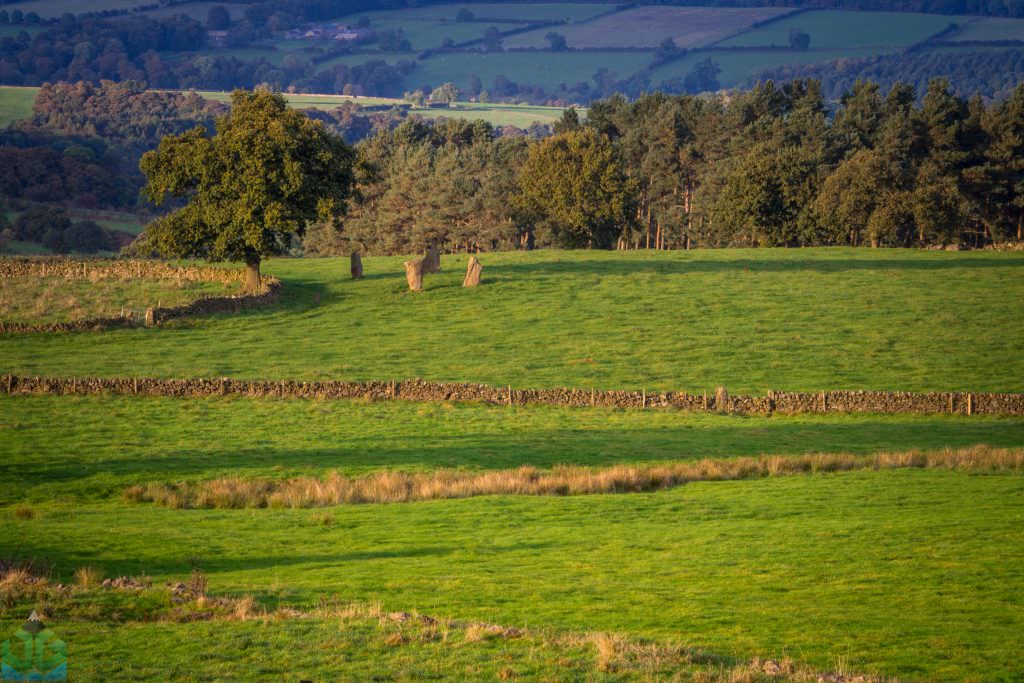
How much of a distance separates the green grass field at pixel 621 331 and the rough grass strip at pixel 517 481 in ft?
44.2

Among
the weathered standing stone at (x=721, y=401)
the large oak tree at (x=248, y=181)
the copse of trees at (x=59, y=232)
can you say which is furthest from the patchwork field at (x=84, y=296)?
the copse of trees at (x=59, y=232)

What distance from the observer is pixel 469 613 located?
64.4ft

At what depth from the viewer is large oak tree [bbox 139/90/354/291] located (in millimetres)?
60656

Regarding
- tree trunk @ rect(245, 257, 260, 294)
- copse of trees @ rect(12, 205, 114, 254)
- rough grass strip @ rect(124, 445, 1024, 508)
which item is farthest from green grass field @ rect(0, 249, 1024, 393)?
copse of trees @ rect(12, 205, 114, 254)

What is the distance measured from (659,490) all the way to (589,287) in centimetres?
3923

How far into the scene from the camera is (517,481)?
30484 millimetres

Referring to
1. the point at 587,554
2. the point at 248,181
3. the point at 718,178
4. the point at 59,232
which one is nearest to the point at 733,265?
the point at 248,181

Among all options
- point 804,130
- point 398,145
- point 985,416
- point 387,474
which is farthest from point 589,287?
point 398,145

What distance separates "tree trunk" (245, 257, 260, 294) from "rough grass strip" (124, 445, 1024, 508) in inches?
1357

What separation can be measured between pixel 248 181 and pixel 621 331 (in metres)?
21.5

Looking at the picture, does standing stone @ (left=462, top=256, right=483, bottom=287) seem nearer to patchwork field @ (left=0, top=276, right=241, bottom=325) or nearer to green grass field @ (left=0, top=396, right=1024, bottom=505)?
patchwork field @ (left=0, top=276, right=241, bottom=325)

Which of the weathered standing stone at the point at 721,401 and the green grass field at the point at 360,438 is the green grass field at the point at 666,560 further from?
the weathered standing stone at the point at 721,401

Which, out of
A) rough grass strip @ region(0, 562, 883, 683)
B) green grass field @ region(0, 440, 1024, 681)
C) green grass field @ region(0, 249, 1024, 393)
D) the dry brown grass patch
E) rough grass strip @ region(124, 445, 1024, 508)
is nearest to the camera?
rough grass strip @ region(0, 562, 883, 683)

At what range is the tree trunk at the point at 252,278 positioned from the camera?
6412 centimetres
